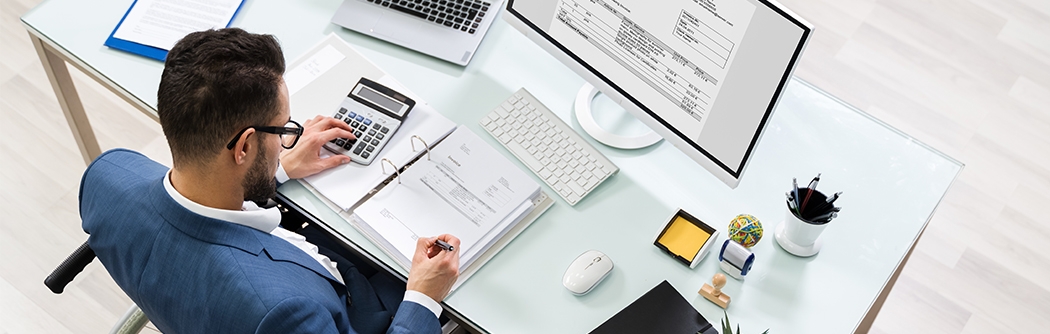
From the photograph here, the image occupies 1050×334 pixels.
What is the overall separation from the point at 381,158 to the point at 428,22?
395 millimetres

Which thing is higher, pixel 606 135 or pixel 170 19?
pixel 606 135

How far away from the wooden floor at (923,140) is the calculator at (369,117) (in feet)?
3.68

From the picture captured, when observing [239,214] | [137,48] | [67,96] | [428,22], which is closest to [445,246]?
[239,214]

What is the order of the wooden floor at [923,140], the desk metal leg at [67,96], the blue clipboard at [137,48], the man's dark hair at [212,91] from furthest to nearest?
the wooden floor at [923,140] < the desk metal leg at [67,96] < the blue clipboard at [137,48] < the man's dark hair at [212,91]

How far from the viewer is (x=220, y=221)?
1.51 m

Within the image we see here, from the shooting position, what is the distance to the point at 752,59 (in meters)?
1.50

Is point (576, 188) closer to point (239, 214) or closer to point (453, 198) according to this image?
point (453, 198)

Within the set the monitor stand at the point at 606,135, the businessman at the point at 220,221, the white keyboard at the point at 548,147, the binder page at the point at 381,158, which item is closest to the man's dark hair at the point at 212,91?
the businessman at the point at 220,221

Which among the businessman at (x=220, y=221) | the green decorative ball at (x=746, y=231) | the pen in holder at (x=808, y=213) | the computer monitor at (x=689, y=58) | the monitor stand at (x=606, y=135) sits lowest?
the businessman at (x=220, y=221)

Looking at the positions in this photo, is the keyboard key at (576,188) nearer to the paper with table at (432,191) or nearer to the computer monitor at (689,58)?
the paper with table at (432,191)

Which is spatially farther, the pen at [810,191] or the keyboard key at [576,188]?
the keyboard key at [576,188]

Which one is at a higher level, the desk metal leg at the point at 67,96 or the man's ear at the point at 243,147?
the man's ear at the point at 243,147

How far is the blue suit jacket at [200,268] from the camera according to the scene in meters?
1.46

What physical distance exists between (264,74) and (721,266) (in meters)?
0.88
